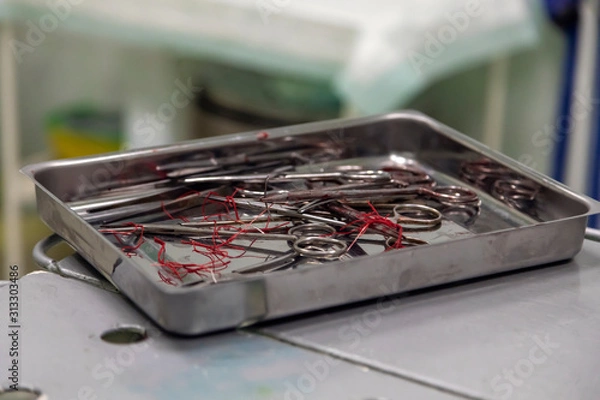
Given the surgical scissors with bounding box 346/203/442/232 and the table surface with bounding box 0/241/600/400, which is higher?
the surgical scissors with bounding box 346/203/442/232

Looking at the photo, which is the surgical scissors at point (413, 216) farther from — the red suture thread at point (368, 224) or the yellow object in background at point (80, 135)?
the yellow object in background at point (80, 135)

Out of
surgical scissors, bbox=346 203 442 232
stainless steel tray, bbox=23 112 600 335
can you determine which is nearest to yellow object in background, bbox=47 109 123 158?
stainless steel tray, bbox=23 112 600 335

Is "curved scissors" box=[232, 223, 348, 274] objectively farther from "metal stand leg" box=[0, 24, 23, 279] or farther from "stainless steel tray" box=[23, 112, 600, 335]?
"metal stand leg" box=[0, 24, 23, 279]

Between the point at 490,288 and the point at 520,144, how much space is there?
126 centimetres

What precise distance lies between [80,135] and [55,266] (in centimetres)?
133

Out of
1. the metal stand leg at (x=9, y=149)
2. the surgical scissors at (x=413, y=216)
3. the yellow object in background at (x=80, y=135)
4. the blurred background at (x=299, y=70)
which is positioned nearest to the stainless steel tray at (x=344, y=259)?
the surgical scissors at (x=413, y=216)

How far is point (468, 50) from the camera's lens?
168 cm

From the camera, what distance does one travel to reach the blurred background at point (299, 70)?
5.33 feet

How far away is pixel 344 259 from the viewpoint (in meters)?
0.75

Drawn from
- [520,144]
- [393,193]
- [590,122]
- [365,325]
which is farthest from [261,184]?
[520,144]

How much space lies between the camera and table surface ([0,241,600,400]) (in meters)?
0.64

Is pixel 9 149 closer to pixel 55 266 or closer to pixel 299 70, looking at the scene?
pixel 299 70

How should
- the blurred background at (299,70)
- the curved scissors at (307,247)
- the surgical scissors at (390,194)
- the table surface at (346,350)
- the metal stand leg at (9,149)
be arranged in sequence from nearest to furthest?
1. the table surface at (346,350)
2. the curved scissors at (307,247)
3. the surgical scissors at (390,194)
4. the blurred background at (299,70)
5. the metal stand leg at (9,149)

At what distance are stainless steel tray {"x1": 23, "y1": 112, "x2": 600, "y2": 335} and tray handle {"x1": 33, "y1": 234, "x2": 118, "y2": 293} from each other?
1cm
